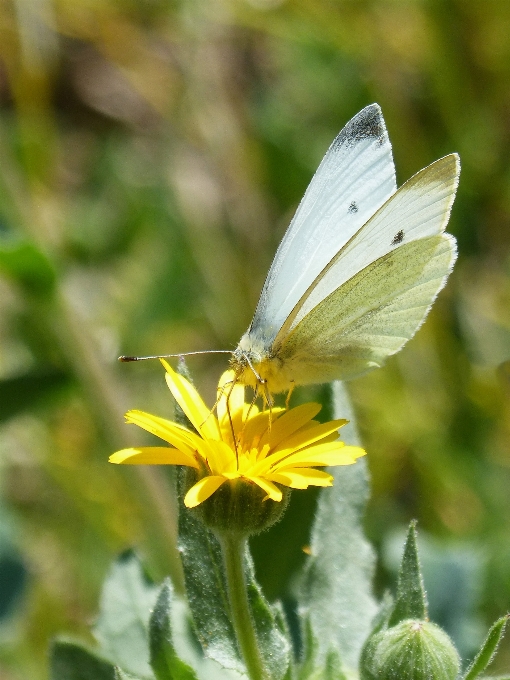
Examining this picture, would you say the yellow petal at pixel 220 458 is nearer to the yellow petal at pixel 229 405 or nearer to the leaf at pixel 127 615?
the yellow petal at pixel 229 405

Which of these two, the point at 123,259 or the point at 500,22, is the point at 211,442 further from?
the point at 500,22

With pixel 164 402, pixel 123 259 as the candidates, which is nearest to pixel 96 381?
pixel 164 402

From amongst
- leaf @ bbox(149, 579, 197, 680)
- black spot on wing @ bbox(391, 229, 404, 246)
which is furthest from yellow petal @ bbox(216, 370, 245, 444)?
black spot on wing @ bbox(391, 229, 404, 246)

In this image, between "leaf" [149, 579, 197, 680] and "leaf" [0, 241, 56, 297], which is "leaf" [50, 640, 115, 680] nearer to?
"leaf" [149, 579, 197, 680]

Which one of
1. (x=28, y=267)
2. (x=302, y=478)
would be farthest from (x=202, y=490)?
(x=28, y=267)

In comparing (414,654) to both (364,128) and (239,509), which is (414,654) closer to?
(239,509)

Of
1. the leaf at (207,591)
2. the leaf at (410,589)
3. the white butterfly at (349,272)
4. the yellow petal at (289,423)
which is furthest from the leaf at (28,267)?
the leaf at (410,589)
